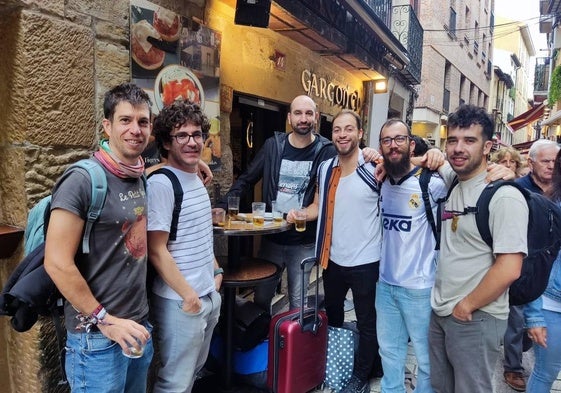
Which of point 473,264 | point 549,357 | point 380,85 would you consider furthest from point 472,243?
point 380,85

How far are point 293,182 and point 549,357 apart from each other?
2.15 metres

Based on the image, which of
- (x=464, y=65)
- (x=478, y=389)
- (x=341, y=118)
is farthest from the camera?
(x=464, y=65)

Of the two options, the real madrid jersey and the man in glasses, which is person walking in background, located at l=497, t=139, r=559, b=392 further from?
the man in glasses

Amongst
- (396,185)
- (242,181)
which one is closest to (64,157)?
(242,181)

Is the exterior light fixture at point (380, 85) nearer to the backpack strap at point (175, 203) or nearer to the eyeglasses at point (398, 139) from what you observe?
the eyeglasses at point (398, 139)

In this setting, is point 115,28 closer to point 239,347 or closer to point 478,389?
point 239,347

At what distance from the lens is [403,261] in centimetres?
268

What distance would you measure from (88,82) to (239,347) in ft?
7.34

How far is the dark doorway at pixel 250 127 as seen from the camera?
17.0ft

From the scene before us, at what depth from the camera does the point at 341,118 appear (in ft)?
9.61

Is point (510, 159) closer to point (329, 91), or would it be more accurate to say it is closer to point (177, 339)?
point (329, 91)

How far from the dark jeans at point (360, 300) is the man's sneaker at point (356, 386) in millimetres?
37

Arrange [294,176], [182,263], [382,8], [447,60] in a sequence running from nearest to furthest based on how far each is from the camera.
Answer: [182,263]
[294,176]
[382,8]
[447,60]

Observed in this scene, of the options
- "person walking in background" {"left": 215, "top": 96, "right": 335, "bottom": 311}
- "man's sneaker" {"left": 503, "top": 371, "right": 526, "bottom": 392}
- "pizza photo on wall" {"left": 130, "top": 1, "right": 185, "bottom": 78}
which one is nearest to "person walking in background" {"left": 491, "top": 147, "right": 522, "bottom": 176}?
"man's sneaker" {"left": 503, "top": 371, "right": 526, "bottom": 392}
